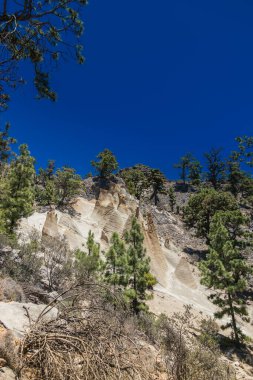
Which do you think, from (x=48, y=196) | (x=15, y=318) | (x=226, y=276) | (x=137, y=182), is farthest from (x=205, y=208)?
(x=15, y=318)

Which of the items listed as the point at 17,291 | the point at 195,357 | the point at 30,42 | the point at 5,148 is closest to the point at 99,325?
the point at 195,357

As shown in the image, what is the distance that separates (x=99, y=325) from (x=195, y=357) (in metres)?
3.46

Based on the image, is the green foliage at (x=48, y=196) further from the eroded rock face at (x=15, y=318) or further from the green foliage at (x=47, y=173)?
the eroded rock face at (x=15, y=318)

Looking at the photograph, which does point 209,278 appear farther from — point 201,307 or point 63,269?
point 63,269

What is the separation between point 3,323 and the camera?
218 inches

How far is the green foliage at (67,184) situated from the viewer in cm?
4562

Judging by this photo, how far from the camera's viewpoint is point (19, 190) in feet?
70.6

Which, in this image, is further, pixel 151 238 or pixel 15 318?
pixel 151 238

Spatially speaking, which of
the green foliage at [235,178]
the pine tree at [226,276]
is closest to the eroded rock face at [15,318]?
the pine tree at [226,276]

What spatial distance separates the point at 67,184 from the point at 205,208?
2234 centimetres

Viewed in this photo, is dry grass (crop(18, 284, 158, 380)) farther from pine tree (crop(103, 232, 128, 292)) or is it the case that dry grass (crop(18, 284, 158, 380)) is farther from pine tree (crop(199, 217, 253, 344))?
pine tree (crop(199, 217, 253, 344))

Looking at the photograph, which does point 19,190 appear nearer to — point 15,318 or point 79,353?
point 15,318

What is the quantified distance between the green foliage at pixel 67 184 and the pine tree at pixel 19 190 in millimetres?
23068

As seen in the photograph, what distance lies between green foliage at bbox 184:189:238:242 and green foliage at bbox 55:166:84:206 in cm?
1896
